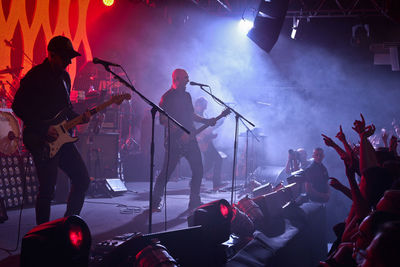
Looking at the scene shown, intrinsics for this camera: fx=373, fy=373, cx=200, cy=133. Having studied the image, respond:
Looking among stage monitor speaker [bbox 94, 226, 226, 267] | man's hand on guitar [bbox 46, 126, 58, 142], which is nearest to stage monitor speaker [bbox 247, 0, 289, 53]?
man's hand on guitar [bbox 46, 126, 58, 142]

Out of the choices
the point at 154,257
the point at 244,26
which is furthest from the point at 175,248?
the point at 244,26

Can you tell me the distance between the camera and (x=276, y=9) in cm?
686

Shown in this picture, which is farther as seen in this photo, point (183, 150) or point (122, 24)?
point (122, 24)

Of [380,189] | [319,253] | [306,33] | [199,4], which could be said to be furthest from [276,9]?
[306,33]

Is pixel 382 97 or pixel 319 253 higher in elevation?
pixel 382 97

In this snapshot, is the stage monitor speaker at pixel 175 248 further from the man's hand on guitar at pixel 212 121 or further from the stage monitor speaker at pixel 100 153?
the stage monitor speaker at pixel 100 153

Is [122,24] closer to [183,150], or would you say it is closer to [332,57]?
[183,150]

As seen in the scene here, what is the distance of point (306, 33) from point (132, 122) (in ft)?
25.8

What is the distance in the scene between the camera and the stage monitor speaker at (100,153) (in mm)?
7031

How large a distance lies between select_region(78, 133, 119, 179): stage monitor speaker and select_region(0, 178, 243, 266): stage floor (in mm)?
625

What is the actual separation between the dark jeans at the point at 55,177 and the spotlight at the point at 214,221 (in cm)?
123

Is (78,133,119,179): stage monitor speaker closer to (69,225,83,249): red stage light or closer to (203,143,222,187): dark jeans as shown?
(203,143,222,187): dark jeans

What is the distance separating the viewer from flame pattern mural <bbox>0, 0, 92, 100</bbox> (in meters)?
6.97

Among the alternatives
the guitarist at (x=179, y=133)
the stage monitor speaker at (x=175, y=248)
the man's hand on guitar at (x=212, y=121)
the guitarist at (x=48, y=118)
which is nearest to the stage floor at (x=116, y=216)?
the guitarist at (x=179, y=133)
